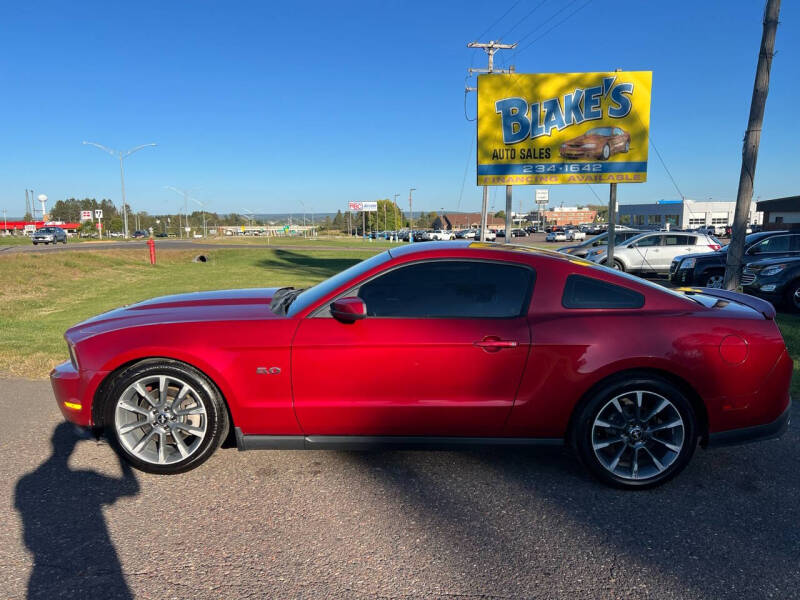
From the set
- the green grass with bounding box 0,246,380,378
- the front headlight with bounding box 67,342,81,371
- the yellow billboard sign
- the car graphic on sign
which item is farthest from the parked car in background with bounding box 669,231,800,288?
the front headlight with bounding box 67,342,81,371

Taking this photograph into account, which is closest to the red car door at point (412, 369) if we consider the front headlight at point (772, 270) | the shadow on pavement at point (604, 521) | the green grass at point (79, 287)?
the shadow on pavement at point (604, 521)

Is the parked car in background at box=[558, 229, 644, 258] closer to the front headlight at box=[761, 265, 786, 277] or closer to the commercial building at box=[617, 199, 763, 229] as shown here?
the front headlight at box=[761, 265, 786, 277]

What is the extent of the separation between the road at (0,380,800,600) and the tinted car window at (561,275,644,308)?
3.72ft

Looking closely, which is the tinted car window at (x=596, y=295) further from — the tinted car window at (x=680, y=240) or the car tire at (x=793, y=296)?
the tinted car window at (x=680, y=240)

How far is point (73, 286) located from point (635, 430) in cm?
1581

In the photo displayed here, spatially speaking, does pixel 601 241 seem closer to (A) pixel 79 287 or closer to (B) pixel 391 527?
(A) pixel 79 287

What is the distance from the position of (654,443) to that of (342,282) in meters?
2.22

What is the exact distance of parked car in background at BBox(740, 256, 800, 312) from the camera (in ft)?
32.4

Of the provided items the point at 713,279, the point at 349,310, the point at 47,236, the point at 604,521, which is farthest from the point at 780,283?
the point at 47,236

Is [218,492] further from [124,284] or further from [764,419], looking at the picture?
[124,284]

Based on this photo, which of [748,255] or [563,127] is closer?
[748,255]

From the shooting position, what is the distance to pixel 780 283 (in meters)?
9.95

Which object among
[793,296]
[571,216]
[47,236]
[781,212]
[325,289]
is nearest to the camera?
[325,289]

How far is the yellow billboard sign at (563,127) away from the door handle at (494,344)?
12313 millimetres
